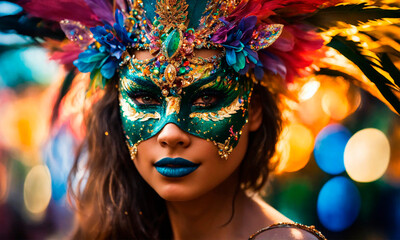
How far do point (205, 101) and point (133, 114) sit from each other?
30 cm

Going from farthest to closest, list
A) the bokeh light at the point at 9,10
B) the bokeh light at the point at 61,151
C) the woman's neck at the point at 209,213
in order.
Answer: the bokeh light at the point at 61,151 → the bokeh light at the point at 9,10 → the woman's neck at the point at 209,213

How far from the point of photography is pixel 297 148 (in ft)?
12.1

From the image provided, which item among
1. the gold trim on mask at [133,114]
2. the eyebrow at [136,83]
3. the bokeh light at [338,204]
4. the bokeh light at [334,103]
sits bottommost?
the bokeh light at [338,204]

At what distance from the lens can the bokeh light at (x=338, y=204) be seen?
4129mm

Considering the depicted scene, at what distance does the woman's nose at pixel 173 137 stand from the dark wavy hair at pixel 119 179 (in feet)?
1.52

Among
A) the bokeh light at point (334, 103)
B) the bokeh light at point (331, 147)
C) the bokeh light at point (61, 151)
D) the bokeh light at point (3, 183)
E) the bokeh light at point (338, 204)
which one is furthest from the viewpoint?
the bokeh light at point (3, 183)

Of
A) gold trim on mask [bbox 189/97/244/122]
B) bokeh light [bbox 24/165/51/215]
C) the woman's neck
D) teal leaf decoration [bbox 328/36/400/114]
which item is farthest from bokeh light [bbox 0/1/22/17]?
bokeh light [bbox 24/165/51/215]

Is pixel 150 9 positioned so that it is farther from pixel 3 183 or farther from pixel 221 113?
pixel 3 183

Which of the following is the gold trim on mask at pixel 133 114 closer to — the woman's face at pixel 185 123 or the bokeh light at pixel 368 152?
the woman's face at pixel 185 123

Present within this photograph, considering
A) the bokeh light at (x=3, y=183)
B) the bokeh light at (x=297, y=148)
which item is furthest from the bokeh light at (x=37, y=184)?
the bokeh light at (x=297, y=148)

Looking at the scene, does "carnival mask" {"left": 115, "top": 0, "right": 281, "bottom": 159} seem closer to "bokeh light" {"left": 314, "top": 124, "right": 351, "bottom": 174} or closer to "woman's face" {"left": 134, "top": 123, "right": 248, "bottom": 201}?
"woman's face" {"left": 134, "top": 123, "right": 248, "bottom": 201}

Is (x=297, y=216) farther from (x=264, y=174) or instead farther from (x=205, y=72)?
(x=205, y=72)

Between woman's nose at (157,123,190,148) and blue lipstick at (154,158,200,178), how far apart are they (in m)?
0.06

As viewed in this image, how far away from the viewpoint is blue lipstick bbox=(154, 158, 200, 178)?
1968 millimetres
